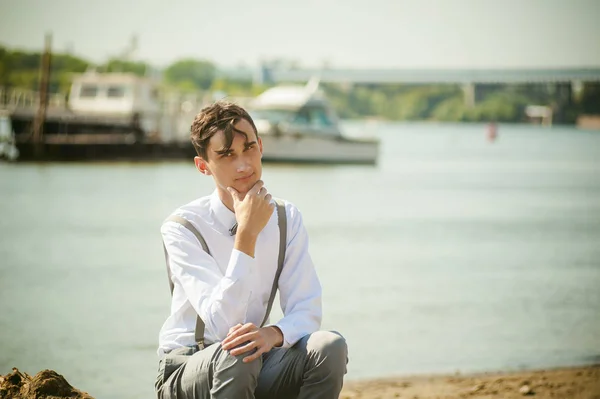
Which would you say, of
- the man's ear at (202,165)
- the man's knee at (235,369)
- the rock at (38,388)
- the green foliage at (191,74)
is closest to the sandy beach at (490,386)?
the rock at (38,388)

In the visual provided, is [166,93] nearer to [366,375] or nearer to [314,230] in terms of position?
[314,230]

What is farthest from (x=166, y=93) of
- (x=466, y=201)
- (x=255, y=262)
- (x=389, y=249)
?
(x=255, y=262)

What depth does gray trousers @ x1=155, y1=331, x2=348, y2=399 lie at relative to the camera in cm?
237

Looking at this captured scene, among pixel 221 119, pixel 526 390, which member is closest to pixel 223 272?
pixel 221 119

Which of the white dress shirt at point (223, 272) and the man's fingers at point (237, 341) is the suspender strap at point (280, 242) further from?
the man's fingers at point (237, 341)

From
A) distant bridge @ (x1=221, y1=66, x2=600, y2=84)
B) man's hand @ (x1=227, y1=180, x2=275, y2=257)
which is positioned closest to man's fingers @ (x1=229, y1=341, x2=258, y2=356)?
man's hand @ (x1=227, y1=180, x2=275, y2=257)

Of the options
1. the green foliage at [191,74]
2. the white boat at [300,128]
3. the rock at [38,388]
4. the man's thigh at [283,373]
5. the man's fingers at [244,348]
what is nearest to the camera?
the man's fingers at [244,348]

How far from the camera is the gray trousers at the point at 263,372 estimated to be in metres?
2.37

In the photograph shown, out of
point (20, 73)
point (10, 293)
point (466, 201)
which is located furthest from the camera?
point (20, 73)

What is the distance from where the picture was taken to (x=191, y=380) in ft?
8.05

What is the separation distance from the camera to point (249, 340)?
7.88ft

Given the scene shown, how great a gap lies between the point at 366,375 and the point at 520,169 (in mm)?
39162

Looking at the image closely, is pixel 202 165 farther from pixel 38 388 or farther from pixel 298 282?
pixel 38 388

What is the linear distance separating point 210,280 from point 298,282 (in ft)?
0.82
